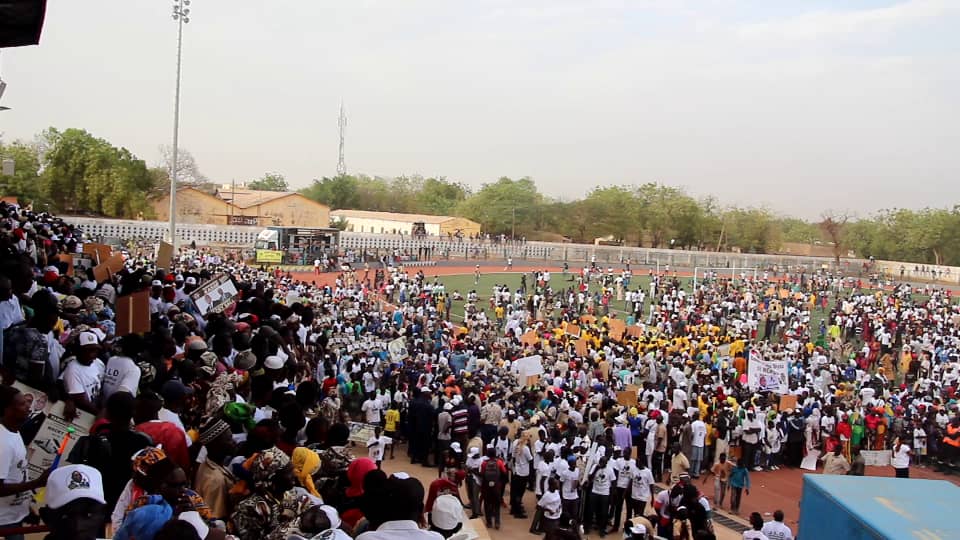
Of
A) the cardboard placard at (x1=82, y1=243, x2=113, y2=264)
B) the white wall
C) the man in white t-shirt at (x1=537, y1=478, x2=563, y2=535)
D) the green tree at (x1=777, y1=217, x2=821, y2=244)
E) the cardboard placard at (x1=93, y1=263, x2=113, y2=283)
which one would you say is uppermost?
the green tree at (x1=777, y1=217, x2=821, y2=244)

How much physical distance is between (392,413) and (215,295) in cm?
391

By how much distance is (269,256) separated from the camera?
3791cm

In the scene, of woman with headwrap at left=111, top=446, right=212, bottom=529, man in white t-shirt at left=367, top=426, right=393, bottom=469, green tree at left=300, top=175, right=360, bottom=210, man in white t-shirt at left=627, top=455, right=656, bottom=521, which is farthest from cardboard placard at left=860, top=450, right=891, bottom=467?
green tree at left=300, top=175, right=360, bottom=210

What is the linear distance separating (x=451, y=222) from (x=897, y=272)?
42607 millimetres

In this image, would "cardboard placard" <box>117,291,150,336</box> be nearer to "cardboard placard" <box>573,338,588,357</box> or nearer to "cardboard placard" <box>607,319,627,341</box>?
"cardboard placard" <box>573,338,588,357</box>

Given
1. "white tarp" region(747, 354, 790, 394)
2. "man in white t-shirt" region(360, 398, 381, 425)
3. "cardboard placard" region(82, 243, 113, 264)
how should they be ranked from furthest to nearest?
"white tarp" region(747, 354, 790, 394) → "cardboard placard" region(82, 243, 113, 264) → "man in white t-shirt" region(360, 398, 381, 425)

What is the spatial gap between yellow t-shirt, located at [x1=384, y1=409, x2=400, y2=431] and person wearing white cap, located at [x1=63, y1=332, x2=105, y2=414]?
7032 millimetres

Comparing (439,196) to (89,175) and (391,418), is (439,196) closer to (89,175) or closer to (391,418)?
(89,175)

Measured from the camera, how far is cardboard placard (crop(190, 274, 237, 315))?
9.41m

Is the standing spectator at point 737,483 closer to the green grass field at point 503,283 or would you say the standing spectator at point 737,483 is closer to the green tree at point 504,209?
the green grass field at point 503,283

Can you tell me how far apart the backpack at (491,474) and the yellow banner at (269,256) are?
99.0ft

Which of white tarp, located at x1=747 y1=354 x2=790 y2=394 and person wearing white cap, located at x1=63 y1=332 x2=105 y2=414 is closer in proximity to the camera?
person wearing white cap, located at x1=63 y1=332 x2=105 y2=414

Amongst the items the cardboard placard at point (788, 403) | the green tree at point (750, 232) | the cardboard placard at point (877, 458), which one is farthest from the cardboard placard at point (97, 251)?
the green tree at point (750, 232)

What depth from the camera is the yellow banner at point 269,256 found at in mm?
37562
